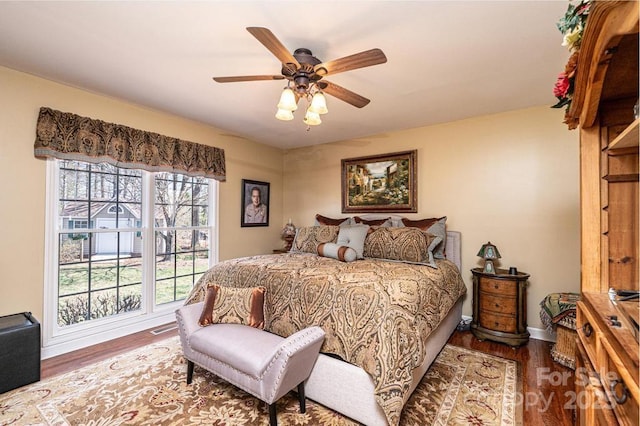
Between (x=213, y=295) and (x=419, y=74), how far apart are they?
2.51m

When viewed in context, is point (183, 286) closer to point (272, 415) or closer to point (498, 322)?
point (272, 415)

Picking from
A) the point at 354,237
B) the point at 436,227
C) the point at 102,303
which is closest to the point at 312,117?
the point at 354,237

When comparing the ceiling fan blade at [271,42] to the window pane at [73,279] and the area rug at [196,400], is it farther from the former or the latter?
the window pane at [73,279]

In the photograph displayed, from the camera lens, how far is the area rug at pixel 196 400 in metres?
1.84

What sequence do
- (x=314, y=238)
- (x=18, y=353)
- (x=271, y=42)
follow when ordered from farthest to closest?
(x=314, y=238), (x=18, y=353), (x=271, y=42)

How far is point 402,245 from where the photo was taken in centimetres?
315

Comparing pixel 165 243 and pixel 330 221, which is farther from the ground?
pixel 330 221

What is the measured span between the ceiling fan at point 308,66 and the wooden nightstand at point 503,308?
7.56 feet

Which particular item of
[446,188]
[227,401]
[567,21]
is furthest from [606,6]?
[446,188]

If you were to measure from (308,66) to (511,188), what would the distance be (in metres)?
2.75

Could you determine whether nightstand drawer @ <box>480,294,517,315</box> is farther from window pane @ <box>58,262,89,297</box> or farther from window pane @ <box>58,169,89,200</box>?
window pane @ <box>58,169,89,200</box>

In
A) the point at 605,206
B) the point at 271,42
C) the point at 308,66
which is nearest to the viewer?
the point at 605,206

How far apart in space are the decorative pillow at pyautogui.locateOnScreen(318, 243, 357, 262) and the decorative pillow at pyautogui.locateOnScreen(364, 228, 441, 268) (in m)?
0.33

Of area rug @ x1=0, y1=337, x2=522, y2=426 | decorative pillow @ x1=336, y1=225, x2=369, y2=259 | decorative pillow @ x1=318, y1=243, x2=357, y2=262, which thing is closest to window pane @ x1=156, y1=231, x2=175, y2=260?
area rug @ x1=0, y1=337, x2=522, y2=426
